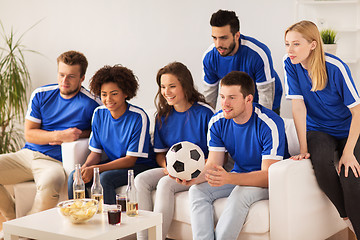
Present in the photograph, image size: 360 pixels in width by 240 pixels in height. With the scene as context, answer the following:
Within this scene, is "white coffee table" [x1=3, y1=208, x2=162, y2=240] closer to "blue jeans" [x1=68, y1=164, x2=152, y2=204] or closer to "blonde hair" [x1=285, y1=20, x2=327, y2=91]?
"blue jeans" [x1=68, y1=164, x2=152, y2=204]

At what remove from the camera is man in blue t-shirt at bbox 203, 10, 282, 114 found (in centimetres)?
358

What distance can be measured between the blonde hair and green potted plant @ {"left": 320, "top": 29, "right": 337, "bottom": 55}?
86 cm

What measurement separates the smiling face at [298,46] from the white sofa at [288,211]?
59cm

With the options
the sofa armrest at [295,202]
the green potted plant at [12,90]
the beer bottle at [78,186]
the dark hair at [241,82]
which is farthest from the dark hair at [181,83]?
the green potted plant at [12,90]

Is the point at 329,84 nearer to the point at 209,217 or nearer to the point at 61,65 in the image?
the point at 209,217

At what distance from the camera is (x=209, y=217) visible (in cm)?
301

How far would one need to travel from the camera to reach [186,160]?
2.98 m

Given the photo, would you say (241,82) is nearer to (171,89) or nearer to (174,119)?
(171,89)

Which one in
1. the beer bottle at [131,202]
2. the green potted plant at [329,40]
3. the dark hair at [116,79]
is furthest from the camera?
the green potted plant at [329,40]

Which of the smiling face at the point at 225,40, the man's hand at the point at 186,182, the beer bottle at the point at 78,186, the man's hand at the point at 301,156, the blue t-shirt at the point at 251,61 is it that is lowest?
the man's hand at the point at 186,182

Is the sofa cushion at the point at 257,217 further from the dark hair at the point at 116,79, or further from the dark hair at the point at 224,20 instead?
the dark hair at the point at 224,20

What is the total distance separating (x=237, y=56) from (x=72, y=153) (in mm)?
1321

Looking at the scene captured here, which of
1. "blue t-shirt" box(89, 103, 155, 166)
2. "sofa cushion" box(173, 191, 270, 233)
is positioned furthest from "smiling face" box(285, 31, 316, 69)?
"blue t-shirt" box(89, 103, 155, 166)

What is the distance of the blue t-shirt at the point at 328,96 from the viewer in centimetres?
311
